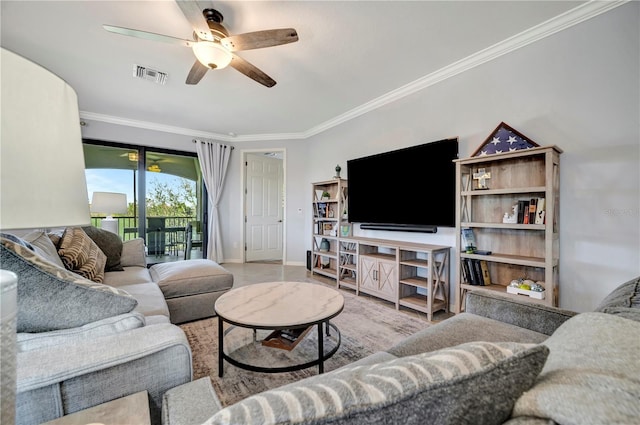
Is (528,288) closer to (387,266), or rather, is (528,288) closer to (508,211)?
(508,211)

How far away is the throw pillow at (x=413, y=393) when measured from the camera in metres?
0.37

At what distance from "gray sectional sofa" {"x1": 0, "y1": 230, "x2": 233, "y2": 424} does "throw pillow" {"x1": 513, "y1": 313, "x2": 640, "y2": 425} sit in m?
0.91

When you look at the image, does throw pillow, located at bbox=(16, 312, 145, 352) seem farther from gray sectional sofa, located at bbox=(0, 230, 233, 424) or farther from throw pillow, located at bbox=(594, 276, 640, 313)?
throw pillow, located at bbox=(594, 276, 640, 313)

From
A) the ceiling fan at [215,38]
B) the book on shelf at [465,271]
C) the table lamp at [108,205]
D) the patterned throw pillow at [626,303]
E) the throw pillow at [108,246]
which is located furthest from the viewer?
the table lamp at [108,205]

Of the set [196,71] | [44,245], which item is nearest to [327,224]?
[196,71]

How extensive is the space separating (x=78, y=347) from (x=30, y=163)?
0.64m

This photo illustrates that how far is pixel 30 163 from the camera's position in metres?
0.43

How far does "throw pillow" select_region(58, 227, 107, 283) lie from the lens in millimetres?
1884

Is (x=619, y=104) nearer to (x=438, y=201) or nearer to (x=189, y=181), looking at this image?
(x=438, y=201)

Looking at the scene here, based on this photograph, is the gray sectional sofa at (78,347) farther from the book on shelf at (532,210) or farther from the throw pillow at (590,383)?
the book on shelf at (532,210)

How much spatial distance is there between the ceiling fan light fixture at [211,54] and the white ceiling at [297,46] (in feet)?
0.89

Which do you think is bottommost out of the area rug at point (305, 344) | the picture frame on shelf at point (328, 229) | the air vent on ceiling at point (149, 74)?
the area rug at point (305, 344)

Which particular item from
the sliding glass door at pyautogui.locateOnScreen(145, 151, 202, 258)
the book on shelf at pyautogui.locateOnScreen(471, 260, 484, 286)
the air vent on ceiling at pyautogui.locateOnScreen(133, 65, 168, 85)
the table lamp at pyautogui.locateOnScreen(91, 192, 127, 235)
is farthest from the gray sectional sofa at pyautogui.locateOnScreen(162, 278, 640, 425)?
the sliding glass door at pyautogui.locateOnScreen(145, 151, 202, 258)

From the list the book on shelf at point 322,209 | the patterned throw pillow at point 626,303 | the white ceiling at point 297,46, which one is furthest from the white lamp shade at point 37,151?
the book on shelf at point 322,209
